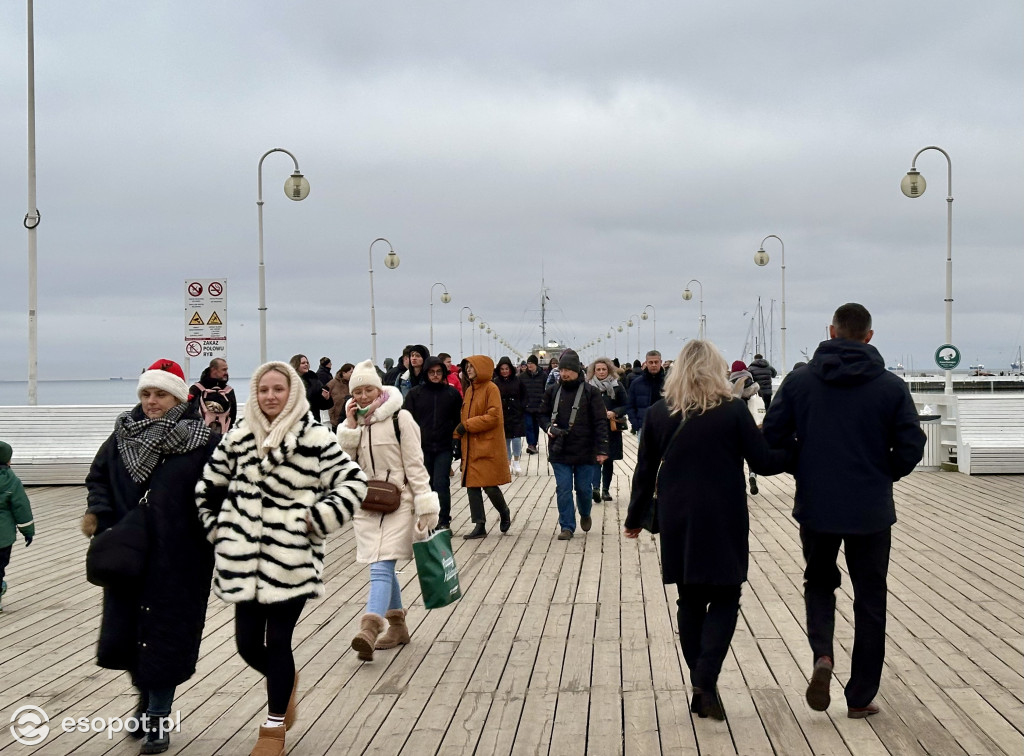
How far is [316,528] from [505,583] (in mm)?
4530

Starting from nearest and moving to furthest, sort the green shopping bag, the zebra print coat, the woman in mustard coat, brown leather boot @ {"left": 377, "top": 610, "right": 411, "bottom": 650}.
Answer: the zebra print coat
the green shopping bag
brown leather boot @ {"left": 377, "top": 610, "right": 411, "bottom": 650}
the woman in mustard coat

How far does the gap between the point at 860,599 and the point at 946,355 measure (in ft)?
60.0

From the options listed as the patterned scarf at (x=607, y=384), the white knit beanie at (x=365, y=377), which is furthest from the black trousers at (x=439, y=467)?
the white knit beanie at (x=365, y=377)

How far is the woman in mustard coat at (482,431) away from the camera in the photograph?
1159 centimetres

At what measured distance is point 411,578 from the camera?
31.6 ft

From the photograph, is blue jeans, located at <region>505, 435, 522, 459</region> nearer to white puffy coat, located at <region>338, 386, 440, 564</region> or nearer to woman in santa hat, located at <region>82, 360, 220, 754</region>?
white puffy coat, located at <region>338, 386, 440, 564</region>

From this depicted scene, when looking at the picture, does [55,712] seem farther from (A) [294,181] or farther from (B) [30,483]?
(A) [294,181]

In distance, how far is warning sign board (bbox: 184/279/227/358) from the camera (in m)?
16.3

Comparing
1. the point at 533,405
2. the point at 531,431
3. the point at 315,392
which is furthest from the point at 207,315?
the point at 531,431

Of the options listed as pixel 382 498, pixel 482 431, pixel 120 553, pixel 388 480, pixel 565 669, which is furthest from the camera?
pixel 482 431
